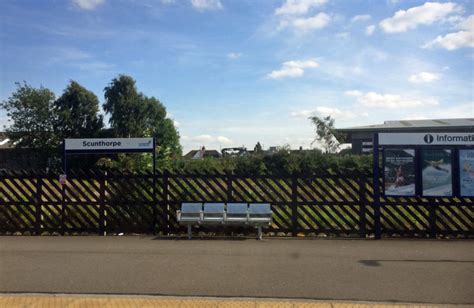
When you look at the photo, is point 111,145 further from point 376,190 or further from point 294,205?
point 376,190

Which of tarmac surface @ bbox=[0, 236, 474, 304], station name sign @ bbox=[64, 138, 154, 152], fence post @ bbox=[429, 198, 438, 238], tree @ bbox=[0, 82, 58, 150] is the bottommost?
tarmac surface @ bbox=[0, 236, 474, 304]

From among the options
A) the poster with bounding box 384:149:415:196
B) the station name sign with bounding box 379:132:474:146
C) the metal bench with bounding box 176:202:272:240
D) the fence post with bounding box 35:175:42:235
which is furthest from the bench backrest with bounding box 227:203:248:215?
the fence post with bounding box 35:175:42:235

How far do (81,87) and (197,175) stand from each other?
191 ft

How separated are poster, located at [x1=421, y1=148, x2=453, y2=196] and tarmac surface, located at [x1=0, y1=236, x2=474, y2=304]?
1142mm

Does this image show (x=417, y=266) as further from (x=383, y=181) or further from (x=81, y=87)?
(x=81, y=87)

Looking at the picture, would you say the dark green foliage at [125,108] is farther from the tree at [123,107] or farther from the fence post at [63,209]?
the fence post at [63,209]

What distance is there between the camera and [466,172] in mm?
10227

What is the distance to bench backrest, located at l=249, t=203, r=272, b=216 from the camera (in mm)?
10227

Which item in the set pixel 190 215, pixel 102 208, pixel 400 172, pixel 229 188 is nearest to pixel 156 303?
pixel 190 215

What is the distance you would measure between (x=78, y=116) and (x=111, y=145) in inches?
2178

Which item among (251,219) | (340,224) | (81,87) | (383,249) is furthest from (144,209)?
(81,87)

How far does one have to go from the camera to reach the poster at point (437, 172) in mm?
10250

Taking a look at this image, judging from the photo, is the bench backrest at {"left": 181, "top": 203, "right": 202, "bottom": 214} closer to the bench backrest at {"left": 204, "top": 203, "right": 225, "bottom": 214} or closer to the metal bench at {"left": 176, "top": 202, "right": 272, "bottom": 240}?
the metal bench at {"left": 176, "top": 202, "right": 272, "bottom": 240}

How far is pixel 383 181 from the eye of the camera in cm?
1041
